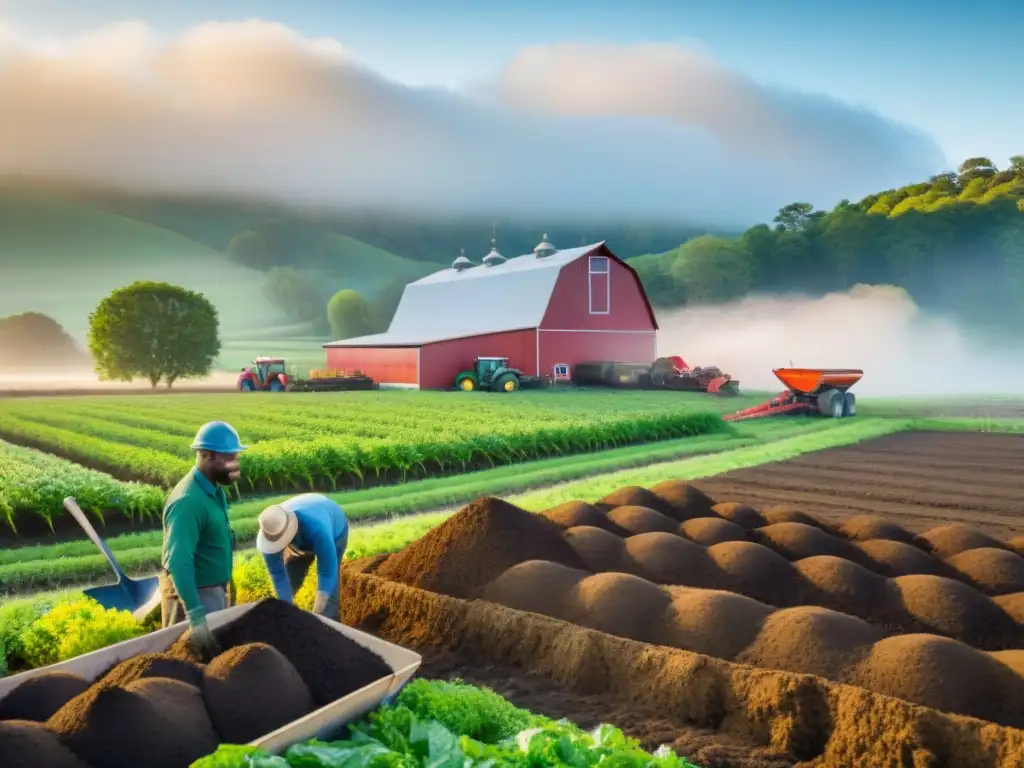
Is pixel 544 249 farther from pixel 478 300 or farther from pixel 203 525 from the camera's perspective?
pixel 203 525

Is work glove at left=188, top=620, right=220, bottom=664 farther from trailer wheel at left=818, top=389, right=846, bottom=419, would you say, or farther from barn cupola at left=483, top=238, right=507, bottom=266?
trailer wheel at left=818, top=389, right=846, bottom=419

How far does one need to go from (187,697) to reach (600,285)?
1323 centimetres

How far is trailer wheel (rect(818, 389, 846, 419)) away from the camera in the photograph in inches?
612

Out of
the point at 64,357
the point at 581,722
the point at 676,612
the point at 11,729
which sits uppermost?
the point at 64,357

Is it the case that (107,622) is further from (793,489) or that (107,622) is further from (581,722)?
(793,489)

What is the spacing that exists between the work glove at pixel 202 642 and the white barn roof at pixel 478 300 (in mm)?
10281

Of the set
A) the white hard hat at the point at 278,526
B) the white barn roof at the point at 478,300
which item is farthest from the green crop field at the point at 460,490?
the white barn roof at the point at 478,300

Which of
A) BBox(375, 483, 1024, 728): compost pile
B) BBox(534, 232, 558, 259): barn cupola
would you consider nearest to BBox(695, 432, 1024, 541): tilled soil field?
BBox(375, 483, 1024, 728): compost pile

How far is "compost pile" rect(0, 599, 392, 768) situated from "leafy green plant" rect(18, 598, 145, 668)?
1.13 m

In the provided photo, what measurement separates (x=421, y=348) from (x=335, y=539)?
28.3 ft

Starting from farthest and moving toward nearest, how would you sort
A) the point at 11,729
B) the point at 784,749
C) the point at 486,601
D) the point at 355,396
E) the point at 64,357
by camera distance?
1. the point at 355,396
2. the point at 64,357
3. the point at 486,601
4. the point at 784,749
5. the point at 11,729

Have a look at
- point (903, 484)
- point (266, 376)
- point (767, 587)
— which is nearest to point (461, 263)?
point (266, 376)

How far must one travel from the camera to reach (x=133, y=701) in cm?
220

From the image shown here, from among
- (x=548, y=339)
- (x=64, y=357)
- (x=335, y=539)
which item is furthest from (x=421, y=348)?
(x=335, y=539)
